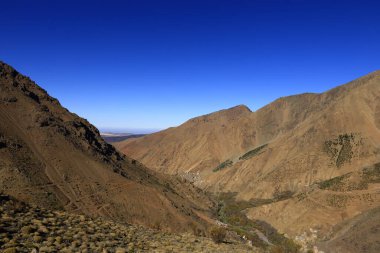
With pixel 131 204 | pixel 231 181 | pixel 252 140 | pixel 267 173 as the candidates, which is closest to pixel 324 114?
pixel 267 173

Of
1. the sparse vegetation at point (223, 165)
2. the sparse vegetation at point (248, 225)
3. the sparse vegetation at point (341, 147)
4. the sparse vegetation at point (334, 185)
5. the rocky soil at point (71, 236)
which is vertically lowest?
the sparse vegetation at point (248, 225)

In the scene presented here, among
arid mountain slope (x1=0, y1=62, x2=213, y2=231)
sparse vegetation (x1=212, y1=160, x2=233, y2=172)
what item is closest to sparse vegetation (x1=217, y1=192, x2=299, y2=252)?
arid mountain slope (x1=0, y1=62, x2=213, y2=231)

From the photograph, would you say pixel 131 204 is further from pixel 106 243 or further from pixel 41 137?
pixel 106 243

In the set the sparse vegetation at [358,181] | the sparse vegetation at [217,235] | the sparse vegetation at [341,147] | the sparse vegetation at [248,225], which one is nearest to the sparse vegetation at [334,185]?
the sparse vegetation at [358,181]

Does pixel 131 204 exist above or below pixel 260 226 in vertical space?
above

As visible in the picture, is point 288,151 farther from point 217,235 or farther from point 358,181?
point 217,235

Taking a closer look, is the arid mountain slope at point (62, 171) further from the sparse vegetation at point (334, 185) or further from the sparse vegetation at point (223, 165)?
the sparse vegetation at point (223, 165)

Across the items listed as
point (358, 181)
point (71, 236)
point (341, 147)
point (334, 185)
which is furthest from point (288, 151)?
point (71, 236)

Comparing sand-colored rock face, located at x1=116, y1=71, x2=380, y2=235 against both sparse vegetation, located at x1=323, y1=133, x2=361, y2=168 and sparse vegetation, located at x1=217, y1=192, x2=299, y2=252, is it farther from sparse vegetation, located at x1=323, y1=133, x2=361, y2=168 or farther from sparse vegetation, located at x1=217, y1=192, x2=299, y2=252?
sparse vegetation, located at x1=217, y1=192, x2=299, y2=252
